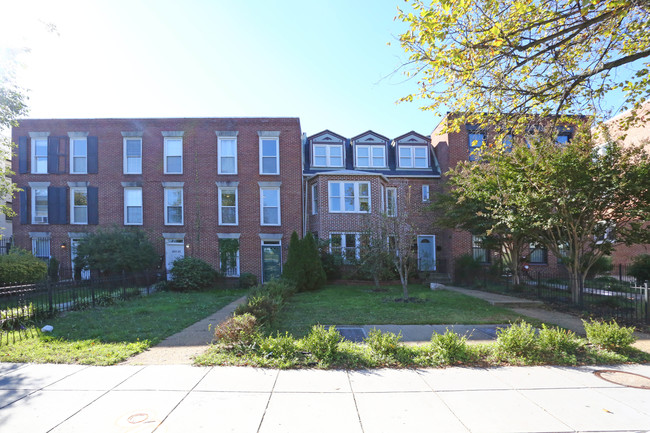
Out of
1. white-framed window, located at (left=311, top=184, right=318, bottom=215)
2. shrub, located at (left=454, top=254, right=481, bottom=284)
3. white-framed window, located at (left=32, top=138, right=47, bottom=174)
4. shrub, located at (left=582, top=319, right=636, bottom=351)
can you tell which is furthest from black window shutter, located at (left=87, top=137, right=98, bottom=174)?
shrub, located at (left=582, top=319, right=636, bottom=351)

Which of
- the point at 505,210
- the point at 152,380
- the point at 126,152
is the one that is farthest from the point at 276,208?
the point at 152,380

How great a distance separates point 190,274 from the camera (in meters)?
16.3

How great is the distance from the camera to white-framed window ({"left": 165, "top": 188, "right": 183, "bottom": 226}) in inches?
741

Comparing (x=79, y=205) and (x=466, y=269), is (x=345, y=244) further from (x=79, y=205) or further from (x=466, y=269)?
(x=79, y=205)

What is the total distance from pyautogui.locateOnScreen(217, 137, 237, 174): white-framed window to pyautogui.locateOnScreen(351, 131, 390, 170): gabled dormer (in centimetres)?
732

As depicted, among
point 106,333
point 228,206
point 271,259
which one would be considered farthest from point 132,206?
point 106,333

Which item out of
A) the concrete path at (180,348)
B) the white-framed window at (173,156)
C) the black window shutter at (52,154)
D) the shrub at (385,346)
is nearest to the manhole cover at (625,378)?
the shrub at (385,346)

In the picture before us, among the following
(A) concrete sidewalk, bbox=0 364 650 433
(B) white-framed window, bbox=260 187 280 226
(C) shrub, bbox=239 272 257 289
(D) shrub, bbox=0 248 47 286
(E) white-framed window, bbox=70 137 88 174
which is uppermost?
(E) white-framed window, bbox=70 137 88 174

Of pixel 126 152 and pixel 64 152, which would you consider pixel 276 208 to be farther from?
pixel 64 152

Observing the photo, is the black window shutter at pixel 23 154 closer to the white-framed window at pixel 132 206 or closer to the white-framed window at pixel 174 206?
the white-framed window at pixel 132 206

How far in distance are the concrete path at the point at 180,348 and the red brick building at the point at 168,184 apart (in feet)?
35.2

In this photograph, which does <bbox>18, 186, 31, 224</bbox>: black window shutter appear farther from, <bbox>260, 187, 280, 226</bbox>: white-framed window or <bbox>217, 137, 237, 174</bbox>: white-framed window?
<bbox>260, 187, 280, 226</bbox>: white-framed window

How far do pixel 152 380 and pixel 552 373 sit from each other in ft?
18.2

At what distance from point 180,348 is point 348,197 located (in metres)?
13.6
